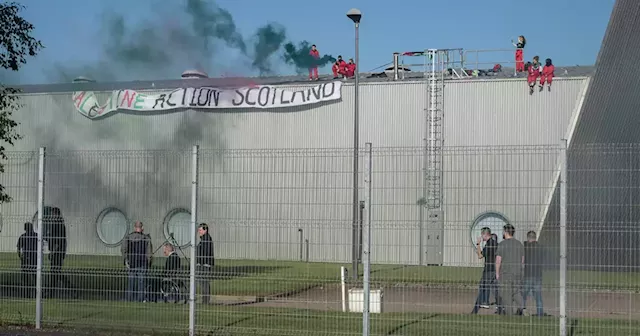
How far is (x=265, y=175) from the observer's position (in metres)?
11.6

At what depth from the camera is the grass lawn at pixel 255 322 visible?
37.1 ft

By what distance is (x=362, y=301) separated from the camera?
1249cm

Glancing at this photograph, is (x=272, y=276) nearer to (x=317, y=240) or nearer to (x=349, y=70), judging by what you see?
(x=317, y=240)

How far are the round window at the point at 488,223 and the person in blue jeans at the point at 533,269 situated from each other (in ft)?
1.18

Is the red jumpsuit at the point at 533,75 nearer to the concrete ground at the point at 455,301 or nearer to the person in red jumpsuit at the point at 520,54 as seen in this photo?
the person in red jumpsuit at the point at 520,54

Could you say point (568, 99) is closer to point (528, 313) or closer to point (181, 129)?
point (181, 129)

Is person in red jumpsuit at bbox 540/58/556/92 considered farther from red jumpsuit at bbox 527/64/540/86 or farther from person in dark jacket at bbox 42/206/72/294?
person in dark jacket at bbox 42/206/72/294

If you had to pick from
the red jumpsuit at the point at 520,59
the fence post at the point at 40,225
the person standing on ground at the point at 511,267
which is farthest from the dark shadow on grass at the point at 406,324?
the red jumpsuit at the point at 520,59

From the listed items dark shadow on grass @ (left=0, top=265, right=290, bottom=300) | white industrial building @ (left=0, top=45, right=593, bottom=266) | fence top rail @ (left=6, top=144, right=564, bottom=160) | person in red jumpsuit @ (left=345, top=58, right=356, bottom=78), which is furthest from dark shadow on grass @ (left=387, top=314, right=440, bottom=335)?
person in red jumpsuit @ (left=345, top=58, right=356, bottom=78)

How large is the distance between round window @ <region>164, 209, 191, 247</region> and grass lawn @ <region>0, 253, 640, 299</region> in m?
0.43

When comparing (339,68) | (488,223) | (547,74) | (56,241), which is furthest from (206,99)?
(488,223)

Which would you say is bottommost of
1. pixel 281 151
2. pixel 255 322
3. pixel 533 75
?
pixel 255 322

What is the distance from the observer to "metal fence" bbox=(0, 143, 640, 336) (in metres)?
10.5

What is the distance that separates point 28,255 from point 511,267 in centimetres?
704
